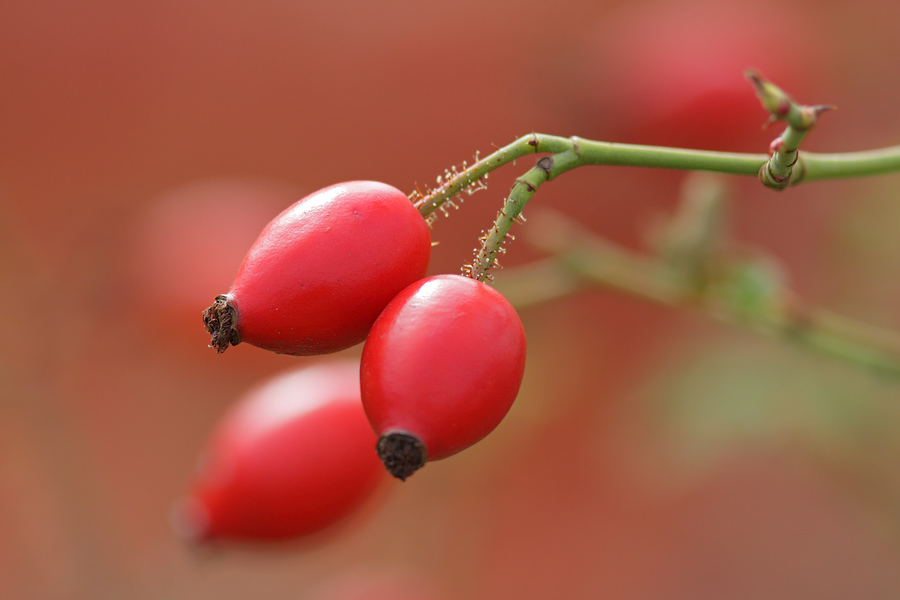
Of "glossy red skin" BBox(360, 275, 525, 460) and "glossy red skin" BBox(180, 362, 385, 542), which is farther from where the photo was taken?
"glossy red skin" BBox(180, 362, 385, 542)

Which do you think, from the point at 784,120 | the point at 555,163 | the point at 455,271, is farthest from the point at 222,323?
the point at 455,271

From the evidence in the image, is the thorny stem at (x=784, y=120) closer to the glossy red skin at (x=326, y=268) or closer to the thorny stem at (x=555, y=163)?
the thorny stem at (x=555, y=163)

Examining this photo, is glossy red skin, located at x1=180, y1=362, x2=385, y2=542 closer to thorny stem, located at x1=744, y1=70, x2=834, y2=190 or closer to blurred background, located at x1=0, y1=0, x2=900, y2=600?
blurred background, located at x1=0, y1=0, x2=900, y2=600

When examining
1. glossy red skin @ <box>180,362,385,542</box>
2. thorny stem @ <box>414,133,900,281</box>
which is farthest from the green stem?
glossy red skin @ <box>180,362,385,542</box>

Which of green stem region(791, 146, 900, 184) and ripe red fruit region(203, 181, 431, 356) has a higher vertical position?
ripe red fruit region(203, 181, 431, 356)

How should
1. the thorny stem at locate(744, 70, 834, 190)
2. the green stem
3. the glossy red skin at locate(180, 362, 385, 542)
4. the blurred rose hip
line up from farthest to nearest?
the blurred rose hip → the glossy red skin at locate(180, 362, 385, 542) → the green stem → the thorny stem at locate(744, 70, 834, 190)

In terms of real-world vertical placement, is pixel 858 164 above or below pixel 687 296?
below

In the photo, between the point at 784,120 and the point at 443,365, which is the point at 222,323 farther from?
the point at 784,120

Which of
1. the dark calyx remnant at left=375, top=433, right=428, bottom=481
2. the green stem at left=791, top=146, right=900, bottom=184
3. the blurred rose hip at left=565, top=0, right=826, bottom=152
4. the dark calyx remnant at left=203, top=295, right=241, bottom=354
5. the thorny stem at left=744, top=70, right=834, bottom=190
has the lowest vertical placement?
the dark calyx remnant at left=375, top=433, right=428, bottom=481
